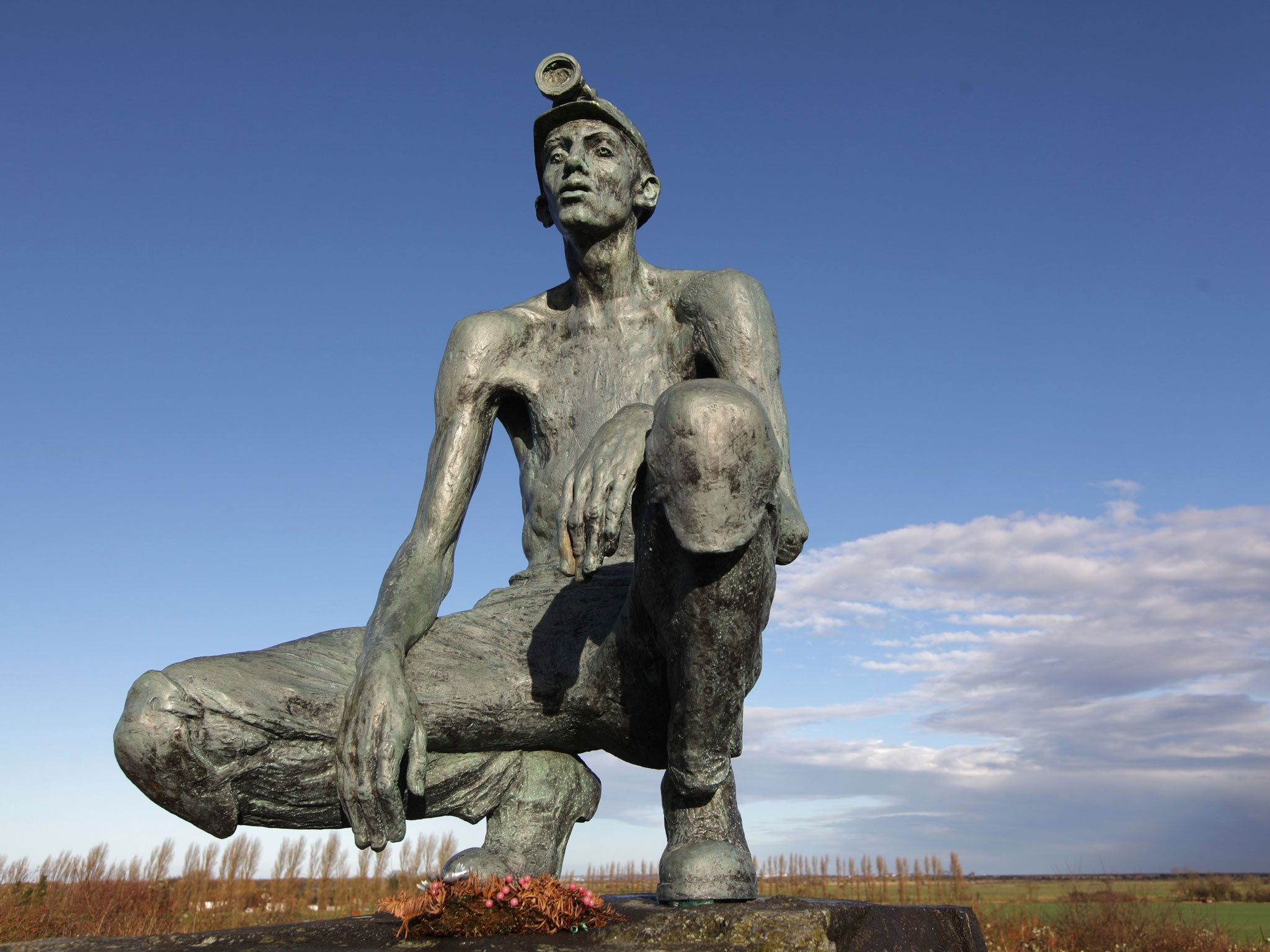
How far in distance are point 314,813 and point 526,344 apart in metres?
2.04

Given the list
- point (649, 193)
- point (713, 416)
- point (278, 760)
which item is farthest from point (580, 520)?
point (649, 193)

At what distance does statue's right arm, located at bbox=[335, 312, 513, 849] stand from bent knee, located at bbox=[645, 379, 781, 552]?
1.22 m

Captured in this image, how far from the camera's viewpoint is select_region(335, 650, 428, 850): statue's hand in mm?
3189

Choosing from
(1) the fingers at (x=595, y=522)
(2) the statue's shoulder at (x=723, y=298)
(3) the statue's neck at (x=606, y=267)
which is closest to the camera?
(1) the fingers at (x=595, y=522)

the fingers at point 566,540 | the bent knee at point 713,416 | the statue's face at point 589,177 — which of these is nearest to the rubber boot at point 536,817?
the fingers at point 566,540

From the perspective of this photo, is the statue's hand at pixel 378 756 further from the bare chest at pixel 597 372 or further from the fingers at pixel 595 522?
the bare chest at pixel 597 372

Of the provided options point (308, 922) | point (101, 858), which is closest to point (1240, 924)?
point (101, 858)

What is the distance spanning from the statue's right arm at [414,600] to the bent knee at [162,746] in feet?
1.39

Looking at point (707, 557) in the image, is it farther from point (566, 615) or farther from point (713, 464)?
point (566, 615)

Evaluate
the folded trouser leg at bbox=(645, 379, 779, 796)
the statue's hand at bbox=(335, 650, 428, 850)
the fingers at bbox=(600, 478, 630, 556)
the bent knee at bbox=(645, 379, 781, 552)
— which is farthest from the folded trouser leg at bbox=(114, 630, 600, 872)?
the bent knee at bbox=(645, 379, 781, 552)

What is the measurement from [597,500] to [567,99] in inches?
85.9

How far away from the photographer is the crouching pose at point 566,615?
2830mm

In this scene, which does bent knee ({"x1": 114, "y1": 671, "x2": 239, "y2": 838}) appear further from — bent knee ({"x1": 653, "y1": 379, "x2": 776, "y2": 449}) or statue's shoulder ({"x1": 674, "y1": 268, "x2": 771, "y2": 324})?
statue's shoulder ({"x1": 674, "y1": 268, "x2": 771, "y2": 324})

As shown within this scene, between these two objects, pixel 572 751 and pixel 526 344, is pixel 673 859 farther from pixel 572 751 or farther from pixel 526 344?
pixel 526 344
